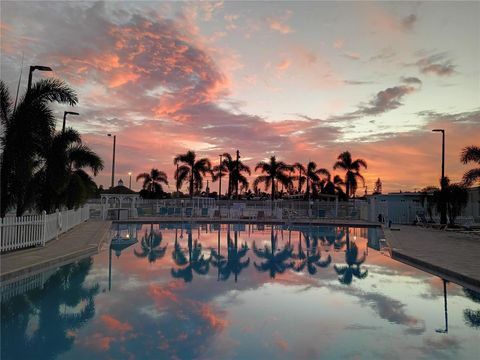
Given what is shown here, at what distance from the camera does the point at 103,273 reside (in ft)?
31.6

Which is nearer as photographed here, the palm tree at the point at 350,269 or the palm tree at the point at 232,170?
the palm tree at the point at 350,269

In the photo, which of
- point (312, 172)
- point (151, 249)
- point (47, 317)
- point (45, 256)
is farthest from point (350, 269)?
point (312, 172)

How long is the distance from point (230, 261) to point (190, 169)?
31815mm

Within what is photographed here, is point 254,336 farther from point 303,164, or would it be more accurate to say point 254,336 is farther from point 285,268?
point 303,164

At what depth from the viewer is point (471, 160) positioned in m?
17.6

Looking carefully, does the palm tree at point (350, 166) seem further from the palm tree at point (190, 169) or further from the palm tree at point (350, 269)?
the palm tree at point (350, 269)

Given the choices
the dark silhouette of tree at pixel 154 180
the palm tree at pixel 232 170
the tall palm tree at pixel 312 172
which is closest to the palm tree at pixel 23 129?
the palm tree at pixel 232 170

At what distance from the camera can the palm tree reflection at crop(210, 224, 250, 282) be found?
33.6 ft

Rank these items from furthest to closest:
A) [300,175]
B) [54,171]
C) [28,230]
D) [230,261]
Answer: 1. [300,175]
2. [54,171]
3. [230,261]
4. [28,230]

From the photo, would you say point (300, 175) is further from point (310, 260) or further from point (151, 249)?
point (310, 260)

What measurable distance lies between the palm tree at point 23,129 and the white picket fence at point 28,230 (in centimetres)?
80

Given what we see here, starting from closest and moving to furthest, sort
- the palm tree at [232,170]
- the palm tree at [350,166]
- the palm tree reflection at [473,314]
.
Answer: the palm tree reflection at [473,314] < the palm tree at [350,166] < the palm tree at [232,170]

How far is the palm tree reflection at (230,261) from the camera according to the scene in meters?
10.2

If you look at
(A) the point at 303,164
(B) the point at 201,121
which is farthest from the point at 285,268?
(A) the point at 303,164
